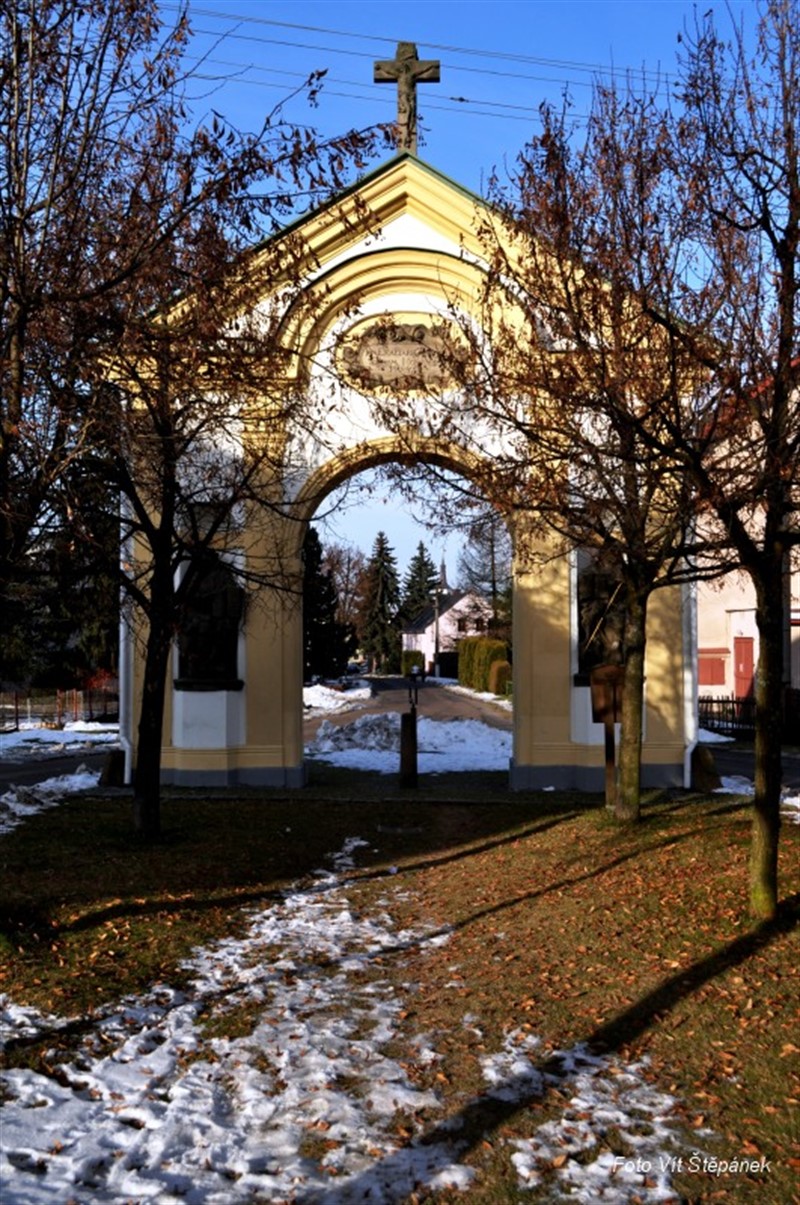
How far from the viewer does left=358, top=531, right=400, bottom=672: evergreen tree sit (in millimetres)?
86688

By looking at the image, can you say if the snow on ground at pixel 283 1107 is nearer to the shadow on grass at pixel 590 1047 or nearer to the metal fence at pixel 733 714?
the shadow on grass at pixel 590 1047

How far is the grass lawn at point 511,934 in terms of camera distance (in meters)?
4.88

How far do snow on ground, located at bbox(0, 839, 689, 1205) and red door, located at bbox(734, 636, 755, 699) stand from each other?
33.8 metres

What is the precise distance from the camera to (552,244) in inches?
381

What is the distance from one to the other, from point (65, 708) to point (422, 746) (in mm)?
16572

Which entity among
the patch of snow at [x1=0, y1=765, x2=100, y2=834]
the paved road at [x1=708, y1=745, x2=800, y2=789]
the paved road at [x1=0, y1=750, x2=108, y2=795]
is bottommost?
the paved road at [x1=0, y1=750, x2=108, y2=795]

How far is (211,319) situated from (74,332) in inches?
44.3

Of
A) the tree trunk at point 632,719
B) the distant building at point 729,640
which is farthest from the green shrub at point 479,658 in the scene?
the tree trunk at point 632,719

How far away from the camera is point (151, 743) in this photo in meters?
11.5

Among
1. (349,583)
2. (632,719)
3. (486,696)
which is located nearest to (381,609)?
(349,583)

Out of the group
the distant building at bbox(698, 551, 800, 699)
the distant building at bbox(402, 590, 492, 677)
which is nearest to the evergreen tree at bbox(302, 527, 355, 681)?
the distant building at bbox(698, 551, 800, 699)

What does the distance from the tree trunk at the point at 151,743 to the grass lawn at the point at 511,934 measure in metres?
0.35

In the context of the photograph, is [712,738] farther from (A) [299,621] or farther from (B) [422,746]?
(A) [299,621]

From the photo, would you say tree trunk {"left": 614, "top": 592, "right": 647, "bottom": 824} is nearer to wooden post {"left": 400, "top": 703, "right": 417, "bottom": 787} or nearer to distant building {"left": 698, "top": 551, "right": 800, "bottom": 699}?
wooden post {"left": 400, "top": 703, "right": 417, "bottom": 787}
